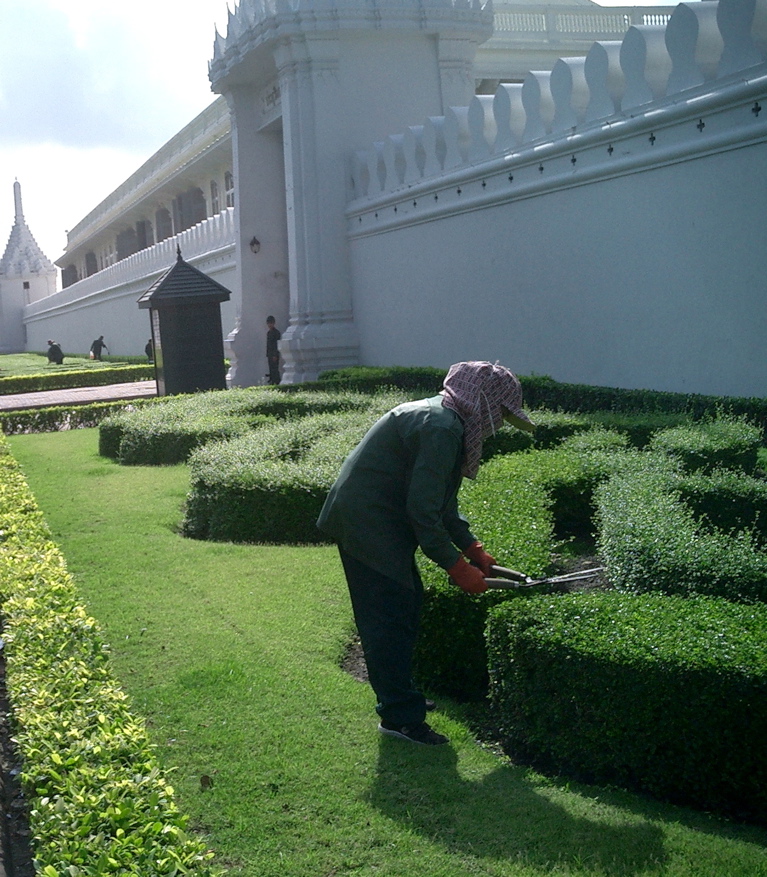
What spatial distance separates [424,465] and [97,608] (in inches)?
97.3

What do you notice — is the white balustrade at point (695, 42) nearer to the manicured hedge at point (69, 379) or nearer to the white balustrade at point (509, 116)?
the white balustrade at point (509, 116)

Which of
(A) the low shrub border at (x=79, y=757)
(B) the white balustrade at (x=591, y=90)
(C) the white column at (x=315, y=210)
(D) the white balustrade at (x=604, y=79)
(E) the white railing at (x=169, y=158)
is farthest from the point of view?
(E) the white railing at (x=169, y=158)

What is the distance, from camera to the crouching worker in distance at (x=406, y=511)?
3.42 metres

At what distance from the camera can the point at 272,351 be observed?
17.4 meters

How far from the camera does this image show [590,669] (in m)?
3.31

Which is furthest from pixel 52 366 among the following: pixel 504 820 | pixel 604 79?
pixel 504 820

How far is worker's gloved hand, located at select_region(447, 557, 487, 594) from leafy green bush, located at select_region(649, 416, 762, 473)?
3.05 m

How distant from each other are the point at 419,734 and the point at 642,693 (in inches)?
32.9

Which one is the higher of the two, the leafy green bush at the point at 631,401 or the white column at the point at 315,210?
the white column at the point at 315,210

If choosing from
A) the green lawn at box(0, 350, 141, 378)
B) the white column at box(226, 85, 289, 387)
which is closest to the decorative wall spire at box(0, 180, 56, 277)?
the green lawn at box(0, 350, 141, 378)

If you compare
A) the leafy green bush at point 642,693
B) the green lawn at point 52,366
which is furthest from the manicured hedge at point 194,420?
the green lawn at point 52,366

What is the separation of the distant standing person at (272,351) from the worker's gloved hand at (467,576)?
14139mm

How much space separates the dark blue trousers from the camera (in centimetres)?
364

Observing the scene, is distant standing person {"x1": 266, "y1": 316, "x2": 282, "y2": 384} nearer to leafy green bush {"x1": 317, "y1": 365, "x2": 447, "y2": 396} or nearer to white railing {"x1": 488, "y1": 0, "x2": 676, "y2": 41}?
leafy green bush {"x1": 317, "y1": 365, "x2": 447, "y2": 396}
